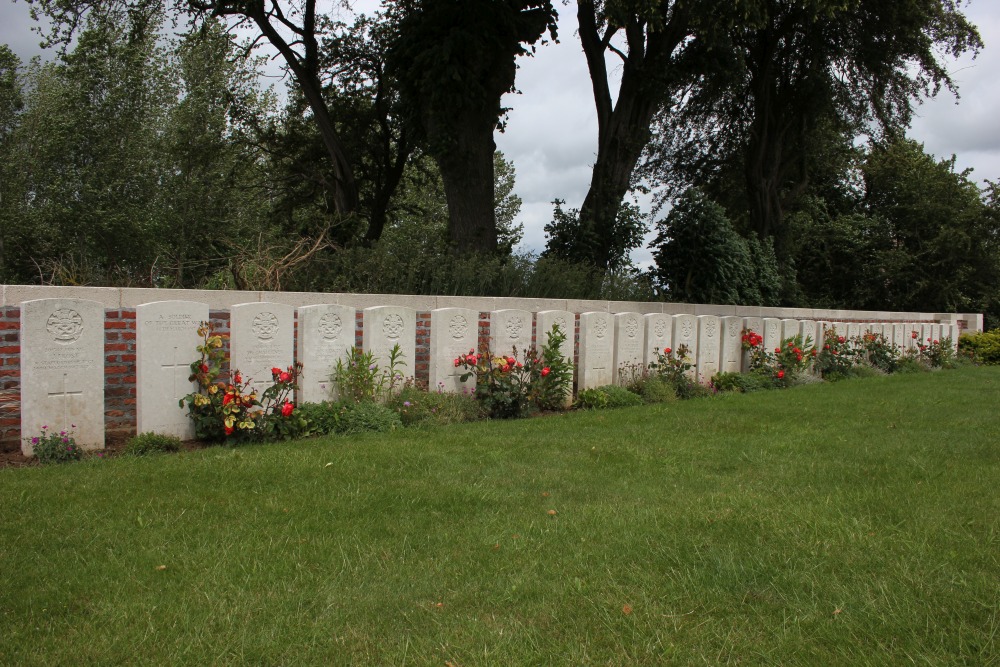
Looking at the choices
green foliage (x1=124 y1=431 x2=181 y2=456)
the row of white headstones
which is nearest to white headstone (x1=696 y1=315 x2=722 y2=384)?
the row of white headstones

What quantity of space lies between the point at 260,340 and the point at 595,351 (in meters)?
4.17

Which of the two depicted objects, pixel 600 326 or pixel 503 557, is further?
pixel 600 326

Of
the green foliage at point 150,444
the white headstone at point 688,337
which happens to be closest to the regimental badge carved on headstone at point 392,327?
the green foliage at point 150,444

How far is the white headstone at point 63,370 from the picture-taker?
5277 millimetres

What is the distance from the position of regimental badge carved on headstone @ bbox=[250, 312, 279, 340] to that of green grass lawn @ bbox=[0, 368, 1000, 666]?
114 centimetres

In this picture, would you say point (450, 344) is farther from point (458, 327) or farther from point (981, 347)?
point (981, 347)

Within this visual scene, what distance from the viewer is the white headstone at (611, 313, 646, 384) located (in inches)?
364

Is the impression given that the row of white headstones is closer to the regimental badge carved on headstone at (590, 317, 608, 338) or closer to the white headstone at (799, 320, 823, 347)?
the regimental badge carved on headstone at (590, 317, 608, 338)

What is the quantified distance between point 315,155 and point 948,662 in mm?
18241

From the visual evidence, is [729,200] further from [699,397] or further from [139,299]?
[139,299]

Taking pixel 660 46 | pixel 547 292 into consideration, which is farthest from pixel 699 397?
pixel 660 46

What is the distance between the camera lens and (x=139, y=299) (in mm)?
6254

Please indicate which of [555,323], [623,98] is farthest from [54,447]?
[623,98]

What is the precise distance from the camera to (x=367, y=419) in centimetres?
636
